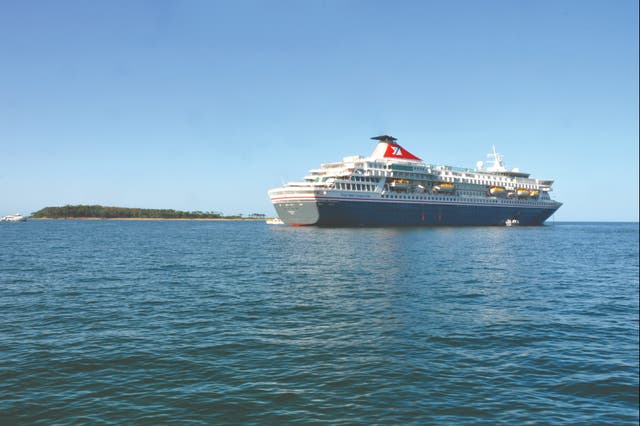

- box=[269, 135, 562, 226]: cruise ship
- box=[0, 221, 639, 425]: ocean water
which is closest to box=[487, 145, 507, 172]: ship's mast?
box=[269, 135, 562, 226]: cruise ship

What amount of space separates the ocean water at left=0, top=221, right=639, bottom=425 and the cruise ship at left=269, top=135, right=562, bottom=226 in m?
59.7

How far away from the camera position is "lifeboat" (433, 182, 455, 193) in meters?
109

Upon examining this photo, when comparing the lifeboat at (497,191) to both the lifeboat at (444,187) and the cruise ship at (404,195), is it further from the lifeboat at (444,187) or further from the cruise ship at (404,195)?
the lifeboat at (444,187)

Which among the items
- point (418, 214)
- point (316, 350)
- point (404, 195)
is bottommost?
point (316, 350)

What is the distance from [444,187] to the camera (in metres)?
110

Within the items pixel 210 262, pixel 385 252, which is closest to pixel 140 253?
pixel 210 262

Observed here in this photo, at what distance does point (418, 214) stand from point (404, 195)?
597 cm

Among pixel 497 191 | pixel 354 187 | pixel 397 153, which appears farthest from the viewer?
pixel 497 191

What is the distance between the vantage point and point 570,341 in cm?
1608

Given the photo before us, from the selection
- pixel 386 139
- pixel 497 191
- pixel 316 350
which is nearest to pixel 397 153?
pixel 386 139

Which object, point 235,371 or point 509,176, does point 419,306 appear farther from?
point 509,176

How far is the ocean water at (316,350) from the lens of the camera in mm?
10375

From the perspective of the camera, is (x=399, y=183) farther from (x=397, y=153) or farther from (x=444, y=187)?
(x=444, y=187)

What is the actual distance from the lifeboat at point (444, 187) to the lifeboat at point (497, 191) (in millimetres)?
16369
